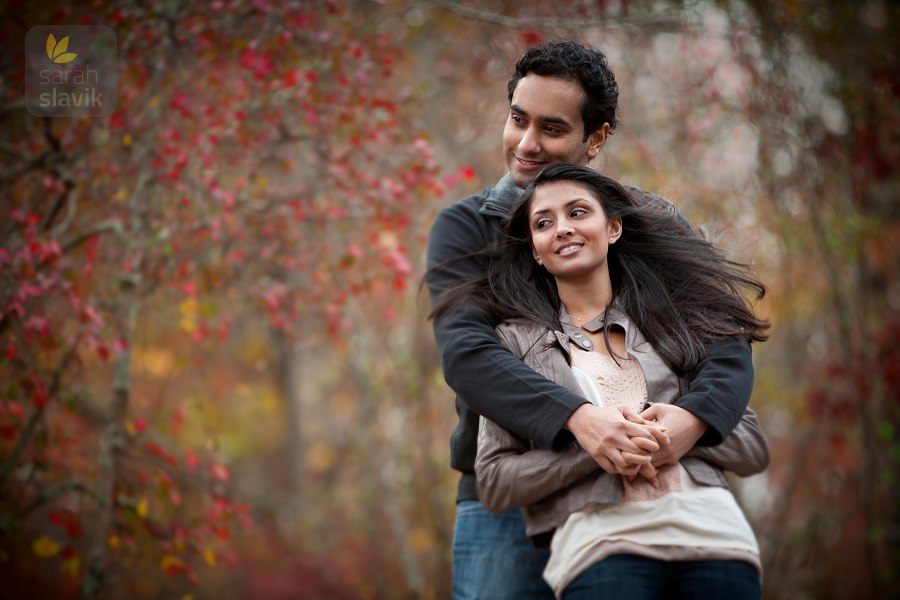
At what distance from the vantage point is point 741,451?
2279mm

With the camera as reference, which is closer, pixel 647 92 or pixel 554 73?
pixel 554 73

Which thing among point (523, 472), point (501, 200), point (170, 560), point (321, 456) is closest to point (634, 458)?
point (523, 472)

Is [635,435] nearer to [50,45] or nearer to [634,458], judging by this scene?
[634,458]

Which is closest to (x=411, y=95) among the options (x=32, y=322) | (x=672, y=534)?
(x=32, y=322)

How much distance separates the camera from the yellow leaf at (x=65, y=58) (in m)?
3.79

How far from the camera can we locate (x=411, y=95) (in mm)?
4711

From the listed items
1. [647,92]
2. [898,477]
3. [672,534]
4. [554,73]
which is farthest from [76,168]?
[898,477]

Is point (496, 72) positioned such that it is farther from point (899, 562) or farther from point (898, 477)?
point (899, 562)

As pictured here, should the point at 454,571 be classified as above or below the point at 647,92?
below

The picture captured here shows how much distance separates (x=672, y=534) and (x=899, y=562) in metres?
5.38

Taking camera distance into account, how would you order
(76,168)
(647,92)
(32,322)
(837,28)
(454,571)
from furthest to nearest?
(647,92) < (837,28) < (76,168) < (32,322) < (454,571)

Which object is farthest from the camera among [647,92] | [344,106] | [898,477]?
[647,92]

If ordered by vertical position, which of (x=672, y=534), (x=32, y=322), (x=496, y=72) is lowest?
(x=672, y=534)

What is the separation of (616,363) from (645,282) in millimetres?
323
